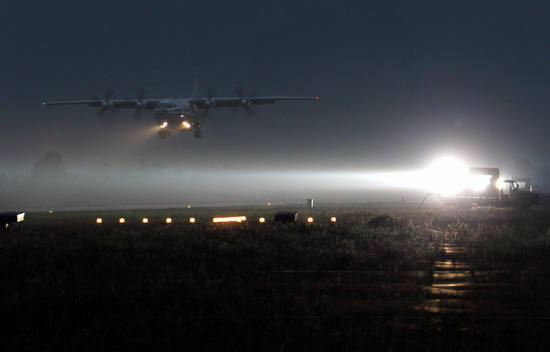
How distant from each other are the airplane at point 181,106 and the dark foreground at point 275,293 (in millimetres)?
29005

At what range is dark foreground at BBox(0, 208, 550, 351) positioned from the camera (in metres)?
8.04

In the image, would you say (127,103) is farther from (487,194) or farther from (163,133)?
(487,194)

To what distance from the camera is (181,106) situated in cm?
4744

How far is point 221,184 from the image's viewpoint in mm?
143875

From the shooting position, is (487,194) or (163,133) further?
(163,133)

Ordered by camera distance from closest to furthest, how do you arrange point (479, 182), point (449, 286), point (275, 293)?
point (275, 293), point (449, 286), point (479, 182)

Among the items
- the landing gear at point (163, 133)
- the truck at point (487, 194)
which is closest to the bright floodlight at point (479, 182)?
the truck at point (487, 194)

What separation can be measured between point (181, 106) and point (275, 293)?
39.5 metres

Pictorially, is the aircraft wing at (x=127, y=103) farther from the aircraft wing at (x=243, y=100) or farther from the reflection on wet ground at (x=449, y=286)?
the reflection on wet ground at (x=449, y=286)

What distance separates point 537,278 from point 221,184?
5270 inches

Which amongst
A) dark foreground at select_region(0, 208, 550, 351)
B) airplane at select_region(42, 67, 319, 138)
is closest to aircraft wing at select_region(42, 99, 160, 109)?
airplane at select_region(42, 67, 319, 138)

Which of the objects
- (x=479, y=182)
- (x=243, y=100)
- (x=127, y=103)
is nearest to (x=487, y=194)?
(x=479, y=182)

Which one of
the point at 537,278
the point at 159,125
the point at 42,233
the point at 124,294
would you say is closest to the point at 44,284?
the point at 124,294

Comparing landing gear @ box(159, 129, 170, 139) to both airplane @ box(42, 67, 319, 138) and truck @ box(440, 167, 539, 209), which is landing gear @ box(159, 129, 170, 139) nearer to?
airplane @ box(42, 67, 319, 138)
